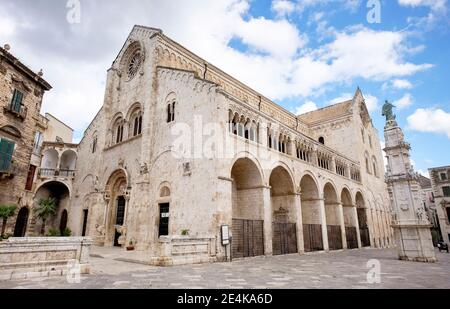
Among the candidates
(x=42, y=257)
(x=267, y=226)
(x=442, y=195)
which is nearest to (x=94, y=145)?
(x=267, y=226)

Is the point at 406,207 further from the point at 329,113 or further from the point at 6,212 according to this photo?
the point at 329,113

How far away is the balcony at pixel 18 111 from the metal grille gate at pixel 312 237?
2005 centimetres

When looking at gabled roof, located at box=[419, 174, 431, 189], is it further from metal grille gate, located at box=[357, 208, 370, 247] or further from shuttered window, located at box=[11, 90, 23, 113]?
shuttered window, located at box=[11, 90, 23, 113]

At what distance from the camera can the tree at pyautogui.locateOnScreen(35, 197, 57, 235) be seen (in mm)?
24141

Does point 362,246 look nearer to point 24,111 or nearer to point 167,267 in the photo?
point 167,267

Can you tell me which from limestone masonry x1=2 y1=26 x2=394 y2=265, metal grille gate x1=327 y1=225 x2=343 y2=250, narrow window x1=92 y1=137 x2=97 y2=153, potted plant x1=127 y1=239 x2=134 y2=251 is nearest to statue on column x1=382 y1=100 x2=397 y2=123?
limestone masonry x1=2 y1=26 x2=394 y2=265

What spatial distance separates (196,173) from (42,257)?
25.8 ft

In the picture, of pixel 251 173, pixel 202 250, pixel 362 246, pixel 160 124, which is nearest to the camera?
pixel 202 250

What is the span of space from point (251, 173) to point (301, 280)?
8.88 m

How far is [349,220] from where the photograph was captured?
25.7 meters

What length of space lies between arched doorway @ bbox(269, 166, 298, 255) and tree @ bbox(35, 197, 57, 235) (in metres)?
20.2

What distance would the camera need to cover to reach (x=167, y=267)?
988 cm

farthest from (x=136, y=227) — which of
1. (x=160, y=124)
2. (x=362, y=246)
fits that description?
(x=362, y=246)

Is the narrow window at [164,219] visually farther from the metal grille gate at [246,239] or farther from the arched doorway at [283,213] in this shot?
the arched doorway at [283,213]
